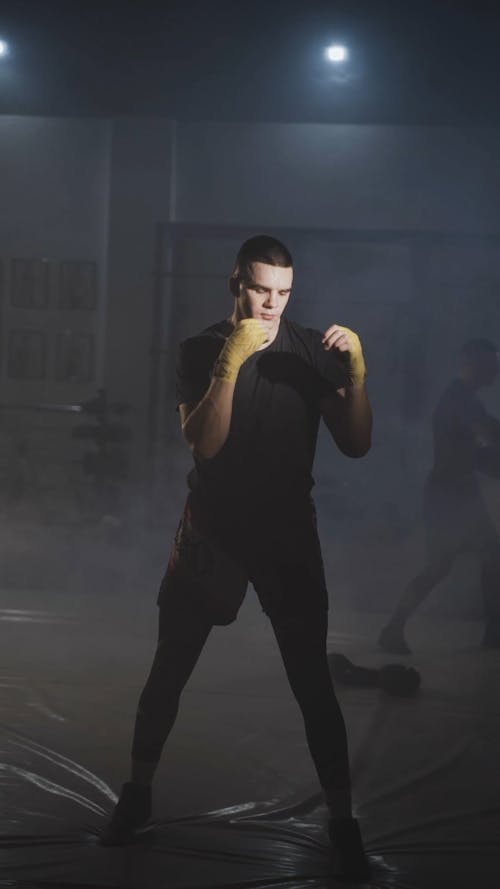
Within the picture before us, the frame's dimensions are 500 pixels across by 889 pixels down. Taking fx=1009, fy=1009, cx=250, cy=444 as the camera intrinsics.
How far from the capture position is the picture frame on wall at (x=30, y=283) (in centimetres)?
843

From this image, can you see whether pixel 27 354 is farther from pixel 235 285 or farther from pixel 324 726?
pixel 324 726

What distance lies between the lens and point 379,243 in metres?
7.91

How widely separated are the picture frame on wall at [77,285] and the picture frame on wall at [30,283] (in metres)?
0.14

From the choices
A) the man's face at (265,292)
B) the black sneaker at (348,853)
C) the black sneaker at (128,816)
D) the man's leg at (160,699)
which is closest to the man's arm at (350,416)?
the man's face at (265,292)

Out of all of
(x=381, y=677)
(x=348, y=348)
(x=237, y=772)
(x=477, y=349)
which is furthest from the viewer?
(x=477, y=349)

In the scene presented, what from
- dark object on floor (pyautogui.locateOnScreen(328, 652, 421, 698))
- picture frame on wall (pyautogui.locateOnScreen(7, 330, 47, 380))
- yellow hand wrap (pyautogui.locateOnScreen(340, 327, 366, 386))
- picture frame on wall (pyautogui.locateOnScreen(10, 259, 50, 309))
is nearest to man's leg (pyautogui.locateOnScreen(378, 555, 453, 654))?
dark object on floor (pyautogui.locateOnScreen(328, 652, 421, 698))

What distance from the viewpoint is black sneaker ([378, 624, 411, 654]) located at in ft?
13.7

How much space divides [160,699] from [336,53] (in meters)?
4.19

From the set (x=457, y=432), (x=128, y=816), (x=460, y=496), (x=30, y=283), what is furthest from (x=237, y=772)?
(x=30, y=283)

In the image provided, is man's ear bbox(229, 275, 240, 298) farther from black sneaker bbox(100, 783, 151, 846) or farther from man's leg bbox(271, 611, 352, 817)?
black sneaker bbox(100, 783, 151, 846)

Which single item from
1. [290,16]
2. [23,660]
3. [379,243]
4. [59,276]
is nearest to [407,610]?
[23,660]

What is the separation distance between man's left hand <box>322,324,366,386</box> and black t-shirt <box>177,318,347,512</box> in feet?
0.10

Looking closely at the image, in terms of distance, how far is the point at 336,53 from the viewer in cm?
538

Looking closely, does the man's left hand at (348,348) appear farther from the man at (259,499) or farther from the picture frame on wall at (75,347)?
the picture frame on wall at (75,347)
